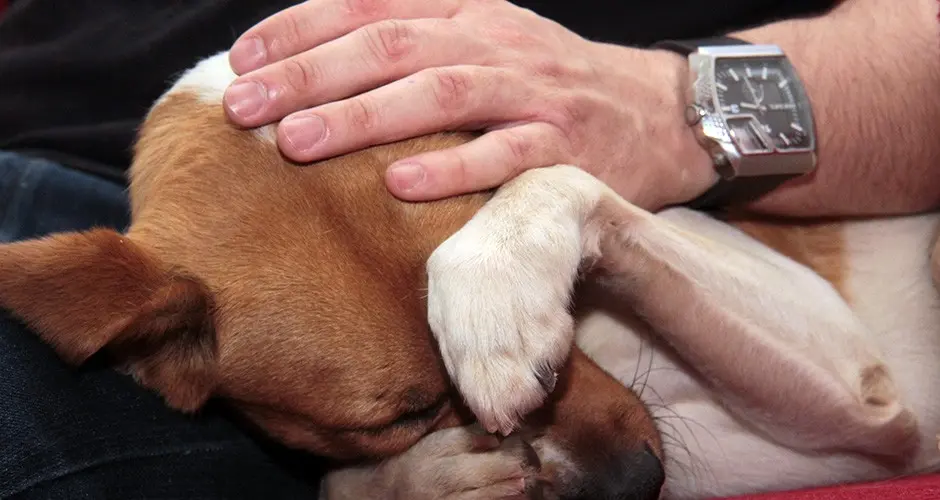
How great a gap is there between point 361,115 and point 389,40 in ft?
0.79

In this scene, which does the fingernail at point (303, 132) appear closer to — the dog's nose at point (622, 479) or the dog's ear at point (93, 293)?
the dog's ear at point (93, 293)

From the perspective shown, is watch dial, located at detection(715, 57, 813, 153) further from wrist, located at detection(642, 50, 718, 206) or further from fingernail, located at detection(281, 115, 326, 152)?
fingernail, located at detection(281, 115, 326, 152)

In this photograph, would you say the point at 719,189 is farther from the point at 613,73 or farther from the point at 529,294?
the point at 529,294

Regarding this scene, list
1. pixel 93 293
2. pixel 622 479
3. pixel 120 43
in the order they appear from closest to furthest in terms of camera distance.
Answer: pixel 93 293 < pixel 622 479 < pixel 120 43

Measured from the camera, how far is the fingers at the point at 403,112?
1.52 m

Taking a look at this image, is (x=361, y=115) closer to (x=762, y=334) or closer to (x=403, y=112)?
(x=403, y=112)

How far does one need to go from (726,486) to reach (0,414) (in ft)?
5.24

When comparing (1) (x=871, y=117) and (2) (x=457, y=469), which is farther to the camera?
(1) (x=871, y=117)

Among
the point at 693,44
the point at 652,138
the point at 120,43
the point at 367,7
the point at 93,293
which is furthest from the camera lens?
the point at 120,43

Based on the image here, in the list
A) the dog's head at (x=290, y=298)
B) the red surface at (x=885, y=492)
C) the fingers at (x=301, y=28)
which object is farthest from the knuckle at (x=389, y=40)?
the red surface at (x=885, y=492)

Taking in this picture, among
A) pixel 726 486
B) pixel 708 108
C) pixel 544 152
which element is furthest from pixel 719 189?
pixel 726 486

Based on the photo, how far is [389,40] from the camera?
1691 mm

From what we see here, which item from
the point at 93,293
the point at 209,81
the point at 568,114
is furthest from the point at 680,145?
the point at 93,293

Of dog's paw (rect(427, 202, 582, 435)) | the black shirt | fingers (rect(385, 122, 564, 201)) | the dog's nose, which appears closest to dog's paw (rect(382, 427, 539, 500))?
the dog's nose
